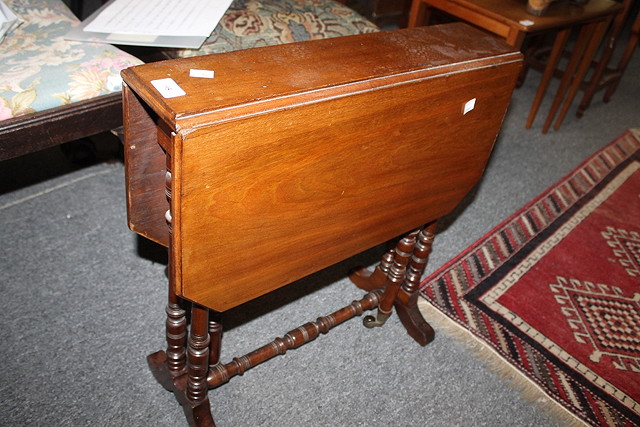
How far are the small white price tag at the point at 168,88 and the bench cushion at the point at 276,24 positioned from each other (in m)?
0.62

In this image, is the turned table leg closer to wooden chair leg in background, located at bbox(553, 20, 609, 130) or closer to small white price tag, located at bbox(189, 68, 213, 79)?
small white price tag, located at bbox(189, 68, 213, 79)

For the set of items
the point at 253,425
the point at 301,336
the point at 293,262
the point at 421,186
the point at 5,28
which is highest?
the point at 5,28

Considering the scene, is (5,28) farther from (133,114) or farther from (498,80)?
(498,80)

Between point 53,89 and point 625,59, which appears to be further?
point 625,59

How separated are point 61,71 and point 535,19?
5.76 ft

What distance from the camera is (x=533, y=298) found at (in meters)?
1.84

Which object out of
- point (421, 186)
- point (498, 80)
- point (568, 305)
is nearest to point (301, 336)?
point (421, 186)

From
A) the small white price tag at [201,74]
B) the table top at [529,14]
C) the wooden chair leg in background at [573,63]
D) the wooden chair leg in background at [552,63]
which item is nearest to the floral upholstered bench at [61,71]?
the small white price tag at [201,74]

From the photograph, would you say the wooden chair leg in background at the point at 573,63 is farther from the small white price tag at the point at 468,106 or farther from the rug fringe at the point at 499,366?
the small white price tag at the point at 468,106

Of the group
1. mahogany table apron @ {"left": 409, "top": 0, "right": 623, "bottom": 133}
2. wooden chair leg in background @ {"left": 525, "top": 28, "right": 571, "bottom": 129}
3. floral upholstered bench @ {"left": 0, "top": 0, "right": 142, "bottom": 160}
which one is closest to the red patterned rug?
wooden chair leg in background @ {"left": 525, "top": 28, "right": 571, "bottom": 129}

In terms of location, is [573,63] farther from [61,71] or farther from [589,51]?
[61,71]

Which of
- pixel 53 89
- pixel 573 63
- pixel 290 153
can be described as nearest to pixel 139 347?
pixel 53 89

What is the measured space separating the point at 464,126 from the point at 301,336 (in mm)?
685

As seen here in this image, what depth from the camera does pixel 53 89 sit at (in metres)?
1.22
